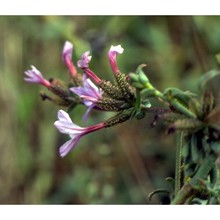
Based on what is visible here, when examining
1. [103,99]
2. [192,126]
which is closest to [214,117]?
[192,126]

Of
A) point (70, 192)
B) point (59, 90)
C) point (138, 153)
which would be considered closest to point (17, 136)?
point (70, 192)

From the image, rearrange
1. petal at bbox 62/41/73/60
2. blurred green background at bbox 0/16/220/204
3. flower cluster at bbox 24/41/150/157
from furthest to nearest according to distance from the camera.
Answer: blurred green background at bbox 0/16/220/204 → petal at bbox 62/41/73/60 → flower cluster at bbox 24/41/150/157

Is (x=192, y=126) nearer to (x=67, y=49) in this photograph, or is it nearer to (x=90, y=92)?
(x=90, y=92)

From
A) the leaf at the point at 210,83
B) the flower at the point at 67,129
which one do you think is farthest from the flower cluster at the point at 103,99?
the leaf at the point at 210,83

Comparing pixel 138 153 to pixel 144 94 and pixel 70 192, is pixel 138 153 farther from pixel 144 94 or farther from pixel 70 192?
pixel 144 94

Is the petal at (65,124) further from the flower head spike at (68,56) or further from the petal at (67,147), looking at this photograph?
the flower head spike at (68,56)

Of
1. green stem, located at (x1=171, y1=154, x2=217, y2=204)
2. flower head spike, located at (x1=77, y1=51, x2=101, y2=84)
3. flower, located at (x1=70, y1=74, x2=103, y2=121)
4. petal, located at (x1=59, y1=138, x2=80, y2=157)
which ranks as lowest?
green stem, located at (x1=171, y1=154, x2=217, y2=204)

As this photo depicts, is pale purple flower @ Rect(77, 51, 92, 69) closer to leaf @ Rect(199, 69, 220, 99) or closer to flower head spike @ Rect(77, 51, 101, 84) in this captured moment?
flower head spike @ Rect(77, 51, 101, 84)

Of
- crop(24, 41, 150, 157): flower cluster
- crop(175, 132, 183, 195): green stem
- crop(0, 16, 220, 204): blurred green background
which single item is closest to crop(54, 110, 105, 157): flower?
crop(24, 41, 150, 157): flower cluster
